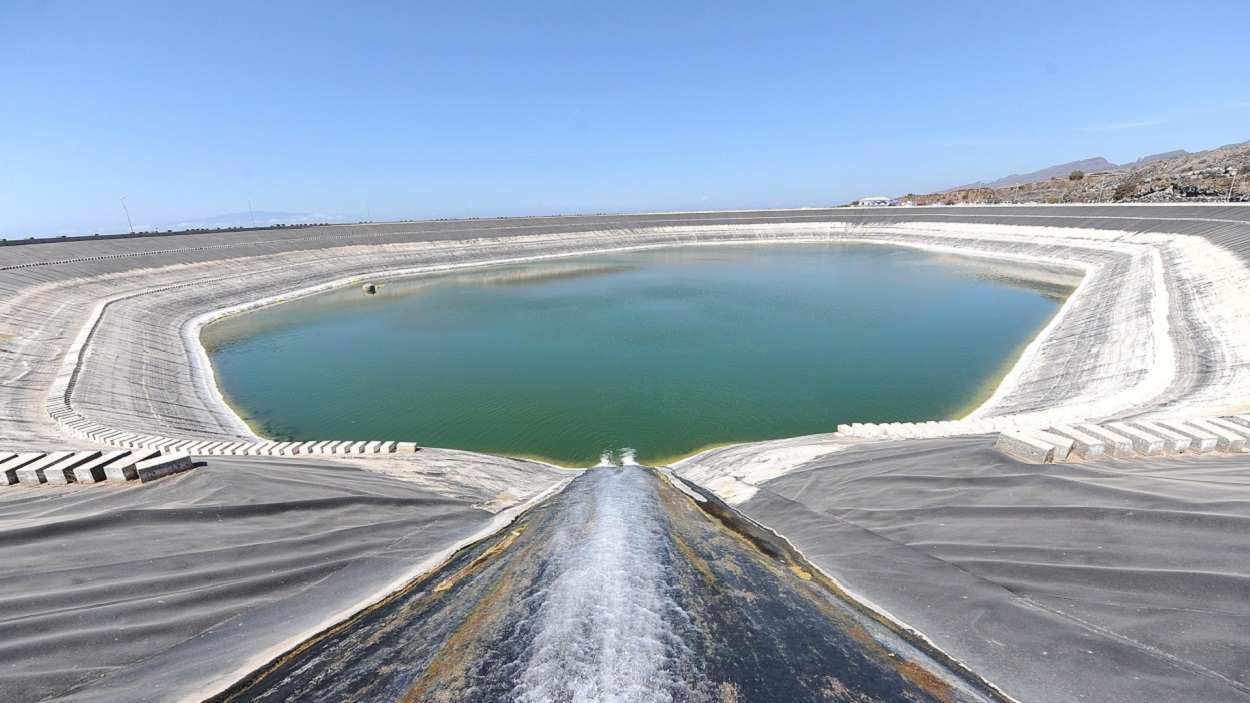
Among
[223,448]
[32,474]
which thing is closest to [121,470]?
[32,474]

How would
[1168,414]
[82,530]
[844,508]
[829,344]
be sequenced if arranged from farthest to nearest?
1. [829,344]
2. [1168,414]
3. [844,508]
4. [82,530]

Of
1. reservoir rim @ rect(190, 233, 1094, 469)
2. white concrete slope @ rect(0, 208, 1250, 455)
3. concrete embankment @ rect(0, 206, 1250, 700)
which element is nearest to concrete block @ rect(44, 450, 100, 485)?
concrete embankment @ rect(0, 206, 1250, 700)

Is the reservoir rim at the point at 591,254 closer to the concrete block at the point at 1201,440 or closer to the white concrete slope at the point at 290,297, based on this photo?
the white concrete slope at the point at 290,297

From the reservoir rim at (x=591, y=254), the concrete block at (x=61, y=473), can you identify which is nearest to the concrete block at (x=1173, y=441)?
the reservoir rim at (x=591, y=254)

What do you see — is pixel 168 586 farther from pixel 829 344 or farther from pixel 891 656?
pixel 829 344

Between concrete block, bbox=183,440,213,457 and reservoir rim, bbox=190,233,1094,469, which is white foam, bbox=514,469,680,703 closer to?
reservoir rim, bbox=190,233,1094,469

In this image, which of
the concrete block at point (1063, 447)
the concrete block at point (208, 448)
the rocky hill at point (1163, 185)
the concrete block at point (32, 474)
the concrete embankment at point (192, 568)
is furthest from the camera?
the rocky hill at point (1163, 185)

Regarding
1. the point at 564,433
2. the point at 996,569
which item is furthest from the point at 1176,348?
the point at 564,433
